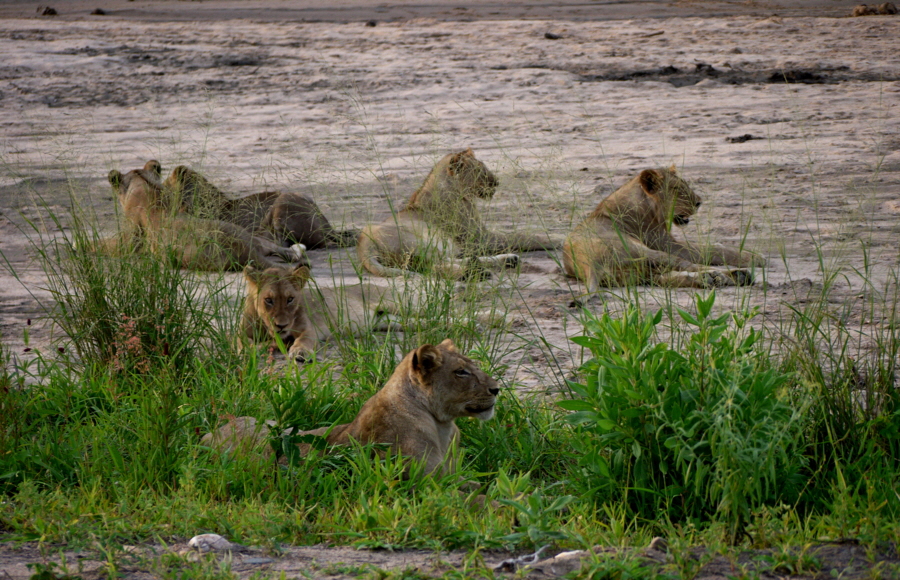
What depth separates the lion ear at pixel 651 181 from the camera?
8.39m

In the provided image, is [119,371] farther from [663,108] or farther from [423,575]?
[663,108]

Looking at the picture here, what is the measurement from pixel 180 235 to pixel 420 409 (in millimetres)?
2319

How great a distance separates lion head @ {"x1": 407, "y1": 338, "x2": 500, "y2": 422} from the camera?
16.3ft

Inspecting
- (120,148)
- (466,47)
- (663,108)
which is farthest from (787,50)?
(120,148)

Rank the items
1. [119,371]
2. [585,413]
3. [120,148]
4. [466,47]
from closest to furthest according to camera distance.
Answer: [585,413], [119,371], [120,148], [466,47]

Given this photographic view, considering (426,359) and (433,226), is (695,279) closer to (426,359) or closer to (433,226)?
(433,226)

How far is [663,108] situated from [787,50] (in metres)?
3.78

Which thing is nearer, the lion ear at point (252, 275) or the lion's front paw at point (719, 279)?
the lion ear at point (252, 275)

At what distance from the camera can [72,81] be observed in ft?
52.8

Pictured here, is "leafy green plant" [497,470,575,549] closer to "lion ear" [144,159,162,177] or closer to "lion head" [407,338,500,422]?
"lion head" [407,338,500,422]

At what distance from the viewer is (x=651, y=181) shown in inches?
332

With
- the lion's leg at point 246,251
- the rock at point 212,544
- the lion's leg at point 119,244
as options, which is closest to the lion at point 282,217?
the lion's leg at point 246,251

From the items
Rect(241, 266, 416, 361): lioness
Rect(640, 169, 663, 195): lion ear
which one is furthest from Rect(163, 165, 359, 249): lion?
Rect(640, 169, 663, 195): lion ear

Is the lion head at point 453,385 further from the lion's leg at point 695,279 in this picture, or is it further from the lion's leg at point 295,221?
the lion's leg at point 295,221
